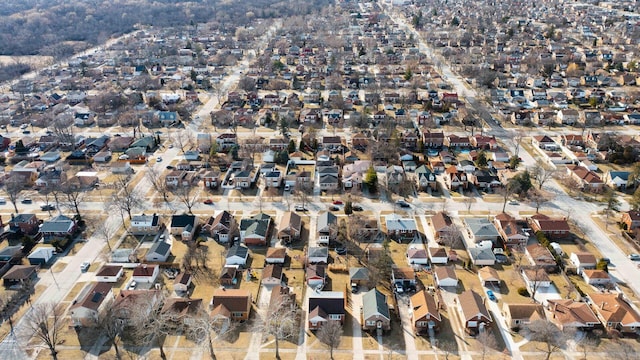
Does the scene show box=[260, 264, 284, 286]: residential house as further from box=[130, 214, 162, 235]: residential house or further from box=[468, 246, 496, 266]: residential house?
box=[468, 246, 496, 266]: residential house

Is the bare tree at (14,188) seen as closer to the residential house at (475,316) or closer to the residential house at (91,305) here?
the residential house at (91,305)

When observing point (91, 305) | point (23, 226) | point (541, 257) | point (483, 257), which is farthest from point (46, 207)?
point (541, 257)

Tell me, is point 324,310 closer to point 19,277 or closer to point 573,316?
point 573,316

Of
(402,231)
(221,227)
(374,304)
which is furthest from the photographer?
(221,227)

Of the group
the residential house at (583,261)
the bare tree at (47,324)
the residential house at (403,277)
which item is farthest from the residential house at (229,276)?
the residential house at (583,261)

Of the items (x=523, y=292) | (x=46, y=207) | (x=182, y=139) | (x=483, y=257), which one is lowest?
(x=46, y=207)

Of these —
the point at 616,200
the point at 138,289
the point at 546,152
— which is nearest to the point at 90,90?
the point at 138,289
